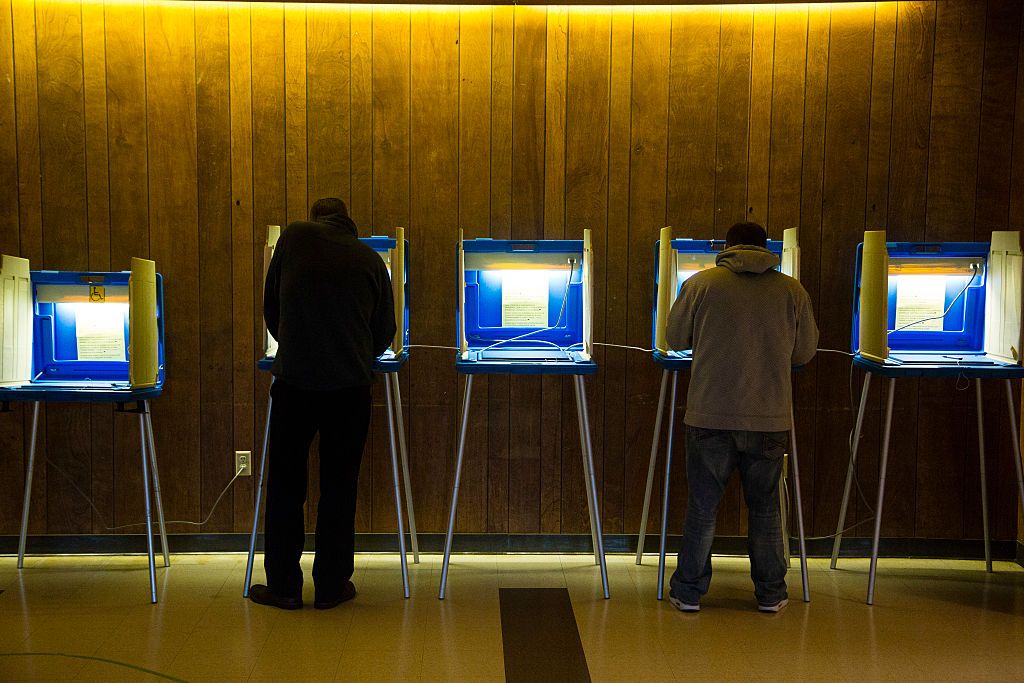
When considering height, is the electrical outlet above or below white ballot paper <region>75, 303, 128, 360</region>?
below

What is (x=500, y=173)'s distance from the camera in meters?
4.06

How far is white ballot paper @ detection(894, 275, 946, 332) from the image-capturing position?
12.6 feet

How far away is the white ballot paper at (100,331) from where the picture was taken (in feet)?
12.5

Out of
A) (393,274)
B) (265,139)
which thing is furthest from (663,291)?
(265,139)

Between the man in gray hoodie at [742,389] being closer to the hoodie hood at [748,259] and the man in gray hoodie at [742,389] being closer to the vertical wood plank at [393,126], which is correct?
the hoodie hood at [748,259]

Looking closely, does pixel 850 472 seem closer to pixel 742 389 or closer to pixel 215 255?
pixel 742 389

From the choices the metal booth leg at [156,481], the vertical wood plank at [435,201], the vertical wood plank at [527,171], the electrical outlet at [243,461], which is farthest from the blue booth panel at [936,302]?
the metal booth leg at [156,481]

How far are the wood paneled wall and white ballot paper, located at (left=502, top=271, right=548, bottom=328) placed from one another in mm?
324

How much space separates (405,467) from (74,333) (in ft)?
4.76

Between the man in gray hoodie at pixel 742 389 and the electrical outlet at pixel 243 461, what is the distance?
1.88 meters

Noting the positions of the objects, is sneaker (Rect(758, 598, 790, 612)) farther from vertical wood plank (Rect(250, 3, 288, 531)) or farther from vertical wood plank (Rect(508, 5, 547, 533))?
vertical wood plank (Rect(250, 3, 288, 531))

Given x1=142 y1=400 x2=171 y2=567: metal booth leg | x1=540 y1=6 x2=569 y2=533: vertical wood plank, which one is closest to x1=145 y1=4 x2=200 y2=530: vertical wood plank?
x1=142 y1=400 x2=171 y2=567: metal booth leg

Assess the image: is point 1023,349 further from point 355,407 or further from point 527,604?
point 355,407

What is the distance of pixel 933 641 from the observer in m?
3.21
